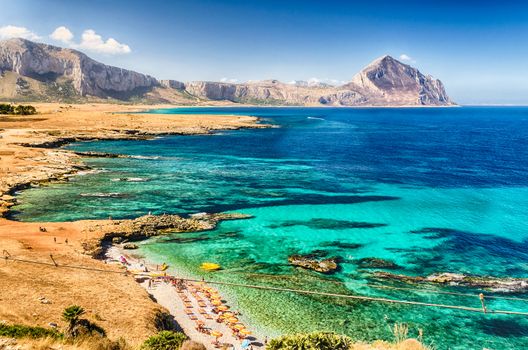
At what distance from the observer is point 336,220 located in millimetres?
59844

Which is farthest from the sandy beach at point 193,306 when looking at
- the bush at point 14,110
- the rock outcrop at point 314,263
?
the bush at point 14,110

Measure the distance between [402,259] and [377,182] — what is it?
139ft

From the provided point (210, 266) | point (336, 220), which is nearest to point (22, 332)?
point (210, 266)

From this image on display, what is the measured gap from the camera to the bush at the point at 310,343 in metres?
20.4

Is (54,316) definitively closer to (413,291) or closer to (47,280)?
(47,280)

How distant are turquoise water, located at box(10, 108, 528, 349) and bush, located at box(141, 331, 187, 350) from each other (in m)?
12.7

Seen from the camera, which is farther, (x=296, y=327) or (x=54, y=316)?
(x=296, y=327)

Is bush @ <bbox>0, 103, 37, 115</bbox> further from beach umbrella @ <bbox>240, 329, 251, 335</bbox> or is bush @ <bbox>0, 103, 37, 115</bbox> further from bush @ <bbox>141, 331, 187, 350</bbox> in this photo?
bush @ <bbox>141, 331, 187, 350</bbox>

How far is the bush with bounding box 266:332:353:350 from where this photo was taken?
805 inches

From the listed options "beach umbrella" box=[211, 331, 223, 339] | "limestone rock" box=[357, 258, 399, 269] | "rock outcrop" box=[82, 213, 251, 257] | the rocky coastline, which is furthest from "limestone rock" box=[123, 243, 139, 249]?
"limestone rock" box=[357, 258, 399, 269]

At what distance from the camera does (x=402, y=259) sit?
46.0m

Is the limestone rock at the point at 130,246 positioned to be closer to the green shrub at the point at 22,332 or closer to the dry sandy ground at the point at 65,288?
the dry sandy ground at the point at 65,288

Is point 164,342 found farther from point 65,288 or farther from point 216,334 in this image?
point 65,288

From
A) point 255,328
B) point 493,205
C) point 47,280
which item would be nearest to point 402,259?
point 255,328
